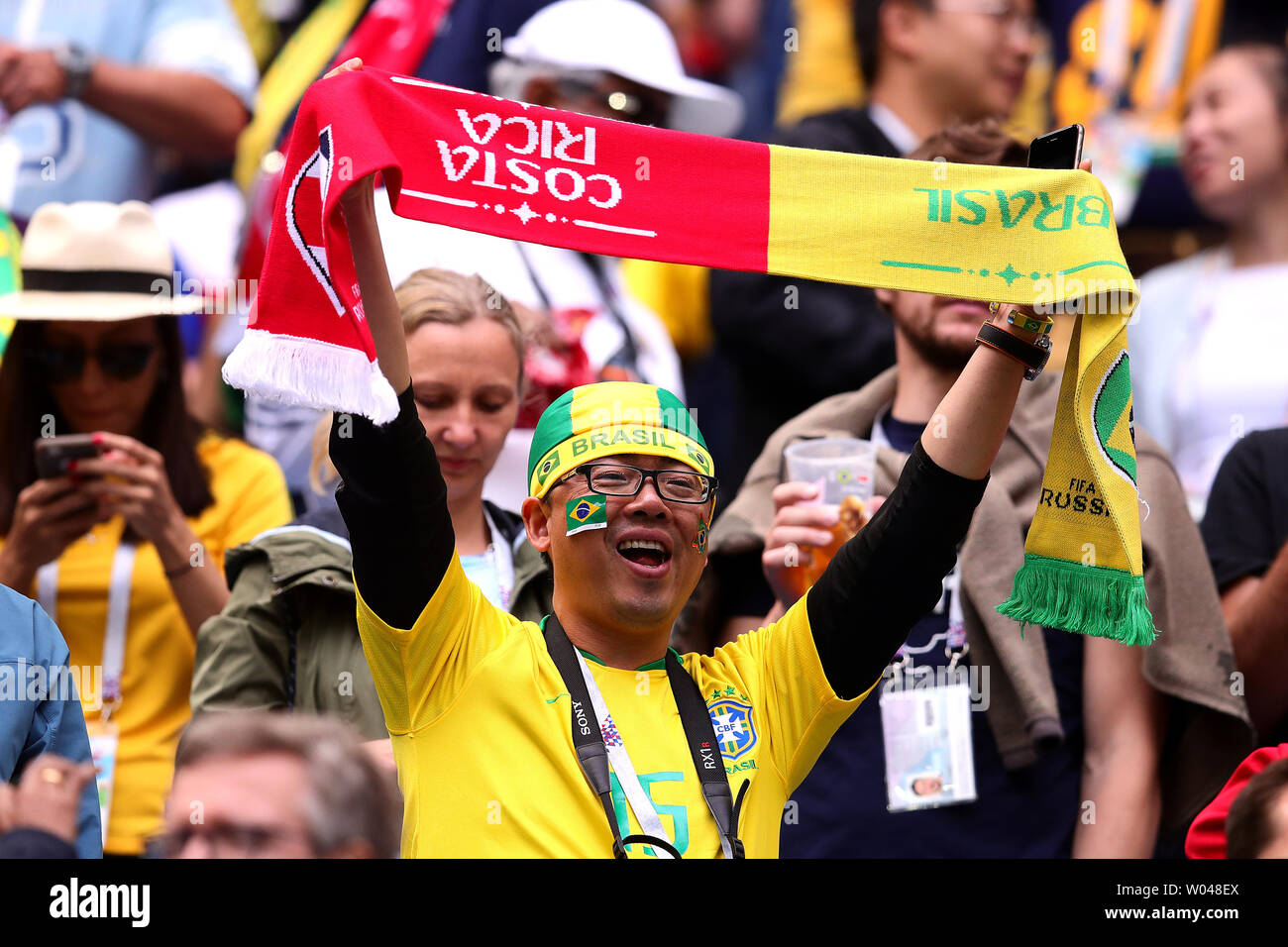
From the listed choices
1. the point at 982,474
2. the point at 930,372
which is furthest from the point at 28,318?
the point at 982,474

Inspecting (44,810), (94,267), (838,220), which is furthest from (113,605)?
(838,220)

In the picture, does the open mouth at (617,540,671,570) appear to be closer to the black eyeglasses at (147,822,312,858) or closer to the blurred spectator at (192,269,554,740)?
the blurred spectator at (192,269,554,740)

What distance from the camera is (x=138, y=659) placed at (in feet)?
13.7

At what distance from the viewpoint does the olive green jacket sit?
12.1 ft

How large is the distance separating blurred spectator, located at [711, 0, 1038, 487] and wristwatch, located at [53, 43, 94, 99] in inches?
79.3

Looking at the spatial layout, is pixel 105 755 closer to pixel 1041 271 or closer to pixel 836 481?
pixel 836 481

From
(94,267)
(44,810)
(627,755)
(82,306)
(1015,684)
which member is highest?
(94,267)

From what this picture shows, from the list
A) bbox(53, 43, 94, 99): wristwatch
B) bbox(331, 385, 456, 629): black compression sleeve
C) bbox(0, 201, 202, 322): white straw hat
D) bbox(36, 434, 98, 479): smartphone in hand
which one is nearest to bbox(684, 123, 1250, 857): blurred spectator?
bbox(331, 385, 456, 629): black compression sleeve

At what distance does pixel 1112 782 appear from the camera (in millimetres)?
Answer: 4035

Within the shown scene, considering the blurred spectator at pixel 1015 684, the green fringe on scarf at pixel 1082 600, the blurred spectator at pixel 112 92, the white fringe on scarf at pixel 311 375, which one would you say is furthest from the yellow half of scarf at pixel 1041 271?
the blurred spectator at pixel 112 92

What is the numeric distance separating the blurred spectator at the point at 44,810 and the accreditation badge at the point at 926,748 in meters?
1.90

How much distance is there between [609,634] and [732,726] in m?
0.28
